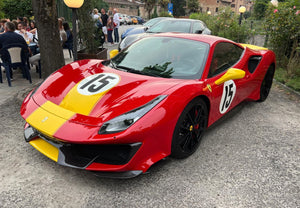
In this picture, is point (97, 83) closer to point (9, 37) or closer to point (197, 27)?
point (9, 37)

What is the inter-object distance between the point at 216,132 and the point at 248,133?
17.9 inches

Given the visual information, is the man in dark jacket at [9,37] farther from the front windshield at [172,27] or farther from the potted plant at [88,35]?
the front windshield at [172,27]

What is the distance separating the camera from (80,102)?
243 centimetres

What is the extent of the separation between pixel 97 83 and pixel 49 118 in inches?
25.1

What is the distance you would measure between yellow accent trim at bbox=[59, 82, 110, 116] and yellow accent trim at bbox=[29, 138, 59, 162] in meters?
0.41

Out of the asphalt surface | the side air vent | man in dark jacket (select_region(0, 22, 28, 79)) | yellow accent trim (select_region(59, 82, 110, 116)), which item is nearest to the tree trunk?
man in dark jacket (select_region(0, 22, 28, 79))

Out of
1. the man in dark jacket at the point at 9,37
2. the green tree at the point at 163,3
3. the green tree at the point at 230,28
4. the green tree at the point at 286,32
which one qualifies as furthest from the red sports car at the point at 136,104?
the green tree at the point at 163,3

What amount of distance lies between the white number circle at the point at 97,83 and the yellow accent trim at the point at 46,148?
23.9 inches

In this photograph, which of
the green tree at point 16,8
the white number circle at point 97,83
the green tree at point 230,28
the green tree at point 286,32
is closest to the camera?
the white number circle at point 97,83

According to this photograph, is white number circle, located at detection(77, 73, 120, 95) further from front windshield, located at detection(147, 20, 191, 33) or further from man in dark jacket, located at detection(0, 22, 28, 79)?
front windshield, located at detection(147, 20, 191, 33)

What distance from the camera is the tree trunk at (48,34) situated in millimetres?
4090

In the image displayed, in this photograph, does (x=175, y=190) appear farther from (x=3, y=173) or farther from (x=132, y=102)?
(x=3, y=173)

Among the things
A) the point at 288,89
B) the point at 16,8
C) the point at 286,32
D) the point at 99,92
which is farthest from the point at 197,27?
the point at 16,8

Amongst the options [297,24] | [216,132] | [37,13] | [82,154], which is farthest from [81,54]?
Answer: [297,24]
